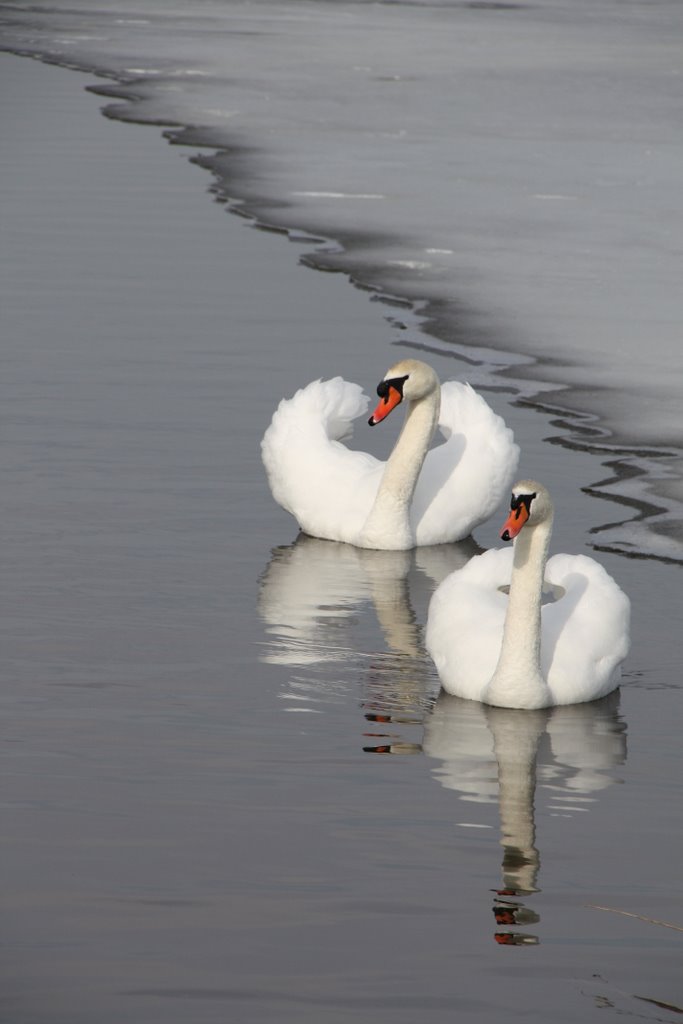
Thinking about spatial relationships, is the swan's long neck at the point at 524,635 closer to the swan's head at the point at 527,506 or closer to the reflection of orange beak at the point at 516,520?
the swan's head at the point at 527,506

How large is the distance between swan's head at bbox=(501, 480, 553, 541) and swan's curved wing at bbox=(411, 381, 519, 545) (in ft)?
8.26

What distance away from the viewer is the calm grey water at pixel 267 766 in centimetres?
507

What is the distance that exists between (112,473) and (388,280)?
5.55 m

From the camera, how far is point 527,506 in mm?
7055

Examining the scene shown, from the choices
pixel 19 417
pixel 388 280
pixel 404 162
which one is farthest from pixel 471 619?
pixel 404 162

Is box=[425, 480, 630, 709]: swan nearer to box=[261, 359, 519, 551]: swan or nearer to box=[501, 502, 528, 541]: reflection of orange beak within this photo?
box=[501, 502, 528, 541]: reflection of orange beak

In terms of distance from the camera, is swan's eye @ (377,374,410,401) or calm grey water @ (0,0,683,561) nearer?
swan's eye @ (377,374,410,401)

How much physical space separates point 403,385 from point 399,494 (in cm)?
52

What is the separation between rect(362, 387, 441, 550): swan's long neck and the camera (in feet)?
30.9

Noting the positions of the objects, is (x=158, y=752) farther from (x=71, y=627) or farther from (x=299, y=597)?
(x=299, y=597)

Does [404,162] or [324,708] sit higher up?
[404,162]

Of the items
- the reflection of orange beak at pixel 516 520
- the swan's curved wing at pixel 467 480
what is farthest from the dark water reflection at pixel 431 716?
the reflection of orange beak at pixel 516 520

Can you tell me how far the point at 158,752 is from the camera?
6.47m

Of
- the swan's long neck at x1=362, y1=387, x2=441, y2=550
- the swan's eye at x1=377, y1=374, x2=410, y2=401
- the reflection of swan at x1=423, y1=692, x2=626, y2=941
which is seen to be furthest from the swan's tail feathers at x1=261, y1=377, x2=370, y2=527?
the reflection of swan at x1=423, y1=692, x2=626, y2=941
